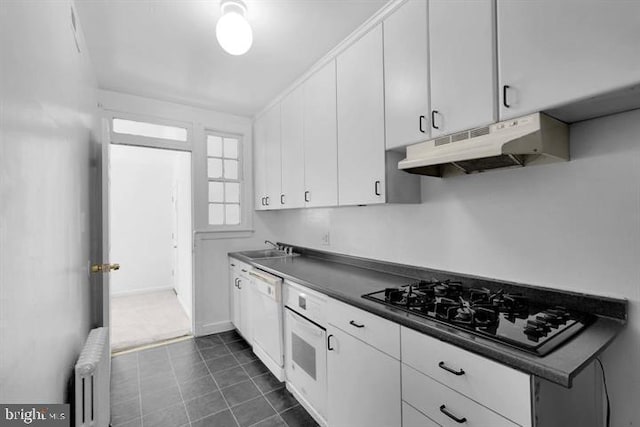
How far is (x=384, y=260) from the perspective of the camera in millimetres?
2166

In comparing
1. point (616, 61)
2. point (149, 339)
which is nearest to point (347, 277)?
point (616, 61)

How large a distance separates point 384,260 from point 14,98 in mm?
2022

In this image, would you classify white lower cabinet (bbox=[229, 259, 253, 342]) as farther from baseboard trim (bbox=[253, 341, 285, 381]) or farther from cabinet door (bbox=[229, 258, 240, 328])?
baseboard trim (bbox=[253, 341, 285, 381])

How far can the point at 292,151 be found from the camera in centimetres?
268

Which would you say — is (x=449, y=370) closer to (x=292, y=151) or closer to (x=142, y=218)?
(x=292, y=151)

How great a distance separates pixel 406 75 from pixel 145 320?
4177 millimetres

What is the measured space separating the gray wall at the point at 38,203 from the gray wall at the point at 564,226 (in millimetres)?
1854

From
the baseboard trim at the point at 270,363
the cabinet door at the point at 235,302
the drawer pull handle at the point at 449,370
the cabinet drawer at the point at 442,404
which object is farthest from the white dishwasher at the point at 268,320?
the drawer pull handle at the point at 449,370

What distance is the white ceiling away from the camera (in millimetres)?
1708

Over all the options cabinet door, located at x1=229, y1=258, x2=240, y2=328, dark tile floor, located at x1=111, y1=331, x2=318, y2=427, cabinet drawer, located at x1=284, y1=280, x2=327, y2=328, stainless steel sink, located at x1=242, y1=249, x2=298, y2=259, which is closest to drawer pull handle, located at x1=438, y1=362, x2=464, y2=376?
cabinet drawer, located at x1=284, y1=280, x2=327, y2=328

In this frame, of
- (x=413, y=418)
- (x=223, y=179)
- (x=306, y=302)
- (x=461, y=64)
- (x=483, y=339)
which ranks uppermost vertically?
(x=461, y=64)

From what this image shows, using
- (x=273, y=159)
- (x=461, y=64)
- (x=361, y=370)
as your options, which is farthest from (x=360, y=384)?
(x=273, y=159)

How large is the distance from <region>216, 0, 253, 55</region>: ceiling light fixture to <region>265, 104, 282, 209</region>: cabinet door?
1289mm

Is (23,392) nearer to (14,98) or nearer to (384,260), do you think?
(14,98)
